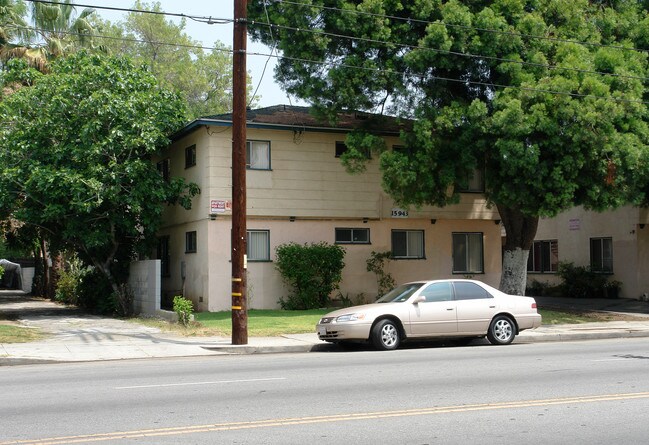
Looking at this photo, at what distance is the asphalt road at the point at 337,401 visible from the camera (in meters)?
8.03

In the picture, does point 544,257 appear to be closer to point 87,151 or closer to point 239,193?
point 87,151

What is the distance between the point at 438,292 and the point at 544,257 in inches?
821

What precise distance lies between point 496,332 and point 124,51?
4674 centimetres

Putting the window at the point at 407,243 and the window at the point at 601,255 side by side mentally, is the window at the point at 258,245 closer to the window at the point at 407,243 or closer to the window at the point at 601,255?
the window at the point at 407,243

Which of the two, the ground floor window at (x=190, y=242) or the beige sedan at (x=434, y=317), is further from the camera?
the ground floor window at (x=190, y=242)

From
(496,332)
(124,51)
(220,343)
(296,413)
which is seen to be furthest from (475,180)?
(124,51)

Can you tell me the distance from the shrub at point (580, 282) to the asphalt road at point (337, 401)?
17.7 meters

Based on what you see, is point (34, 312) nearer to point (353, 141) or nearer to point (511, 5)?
point (353, 141)

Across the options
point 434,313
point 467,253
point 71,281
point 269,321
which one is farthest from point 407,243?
point 71,281

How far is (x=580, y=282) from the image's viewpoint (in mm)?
32781

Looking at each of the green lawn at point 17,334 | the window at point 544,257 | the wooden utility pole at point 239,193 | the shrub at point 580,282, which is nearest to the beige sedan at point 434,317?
the wooden utility pole at point 239,193

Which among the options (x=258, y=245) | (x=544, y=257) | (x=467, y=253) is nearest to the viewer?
(x=258, y=245)

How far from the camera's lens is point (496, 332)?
58.6 ft

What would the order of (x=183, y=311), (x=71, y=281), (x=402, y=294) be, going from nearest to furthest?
(x=402, y=294) → (x=183, y=311) → (x=71, y=281)
